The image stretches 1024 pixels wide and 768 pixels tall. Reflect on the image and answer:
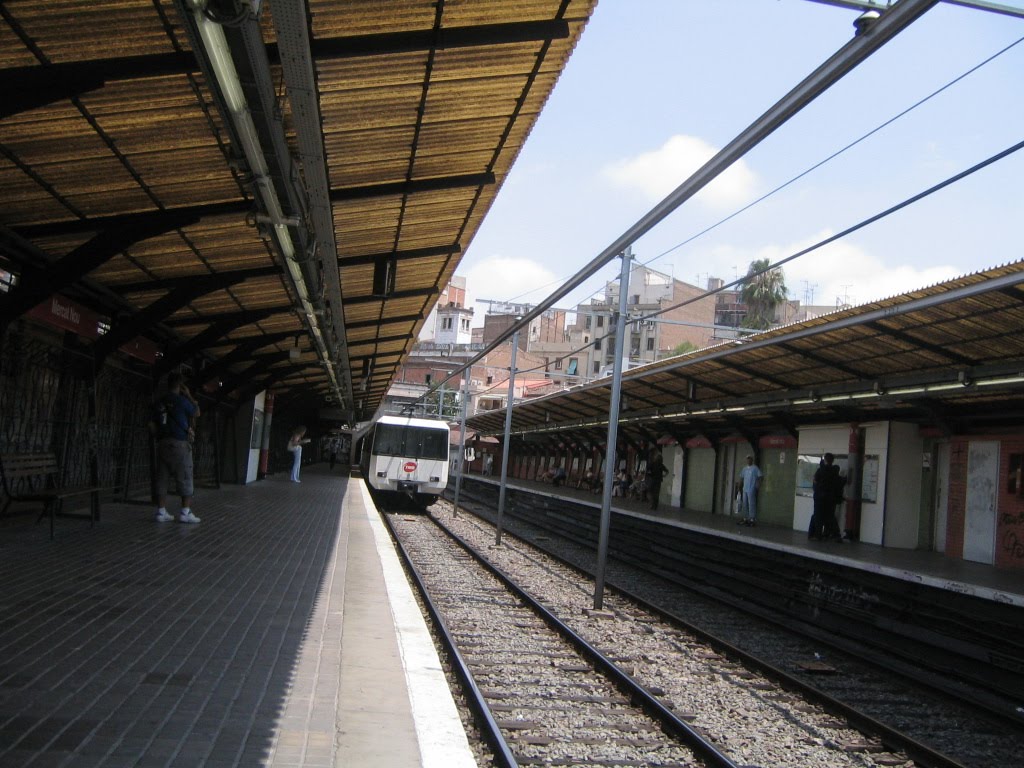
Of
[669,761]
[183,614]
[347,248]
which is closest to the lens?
[669,761]

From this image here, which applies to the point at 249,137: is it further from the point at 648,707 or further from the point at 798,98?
the point at 648,707

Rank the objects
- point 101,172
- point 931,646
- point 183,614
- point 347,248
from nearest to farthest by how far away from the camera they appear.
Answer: point 183,614 < point 101,172 < point 931,646 < point 347,248

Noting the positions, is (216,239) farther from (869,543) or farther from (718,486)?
(718,486)

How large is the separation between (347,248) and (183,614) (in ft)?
17.8

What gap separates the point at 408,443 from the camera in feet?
88.0

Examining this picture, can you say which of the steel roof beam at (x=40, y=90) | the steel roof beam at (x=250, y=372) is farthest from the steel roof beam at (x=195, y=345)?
the steel roof beam at (x=40, y=90)

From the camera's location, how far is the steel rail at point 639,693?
555 centimetres

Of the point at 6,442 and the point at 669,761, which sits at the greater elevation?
the point at 6,442

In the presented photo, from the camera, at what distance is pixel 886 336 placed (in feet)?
37.2

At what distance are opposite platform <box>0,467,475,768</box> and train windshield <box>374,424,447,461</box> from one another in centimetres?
1619

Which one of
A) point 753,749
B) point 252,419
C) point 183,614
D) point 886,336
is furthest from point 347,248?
point 252,419

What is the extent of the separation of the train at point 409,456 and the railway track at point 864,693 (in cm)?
1492

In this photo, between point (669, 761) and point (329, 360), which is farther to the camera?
point (329, 360)

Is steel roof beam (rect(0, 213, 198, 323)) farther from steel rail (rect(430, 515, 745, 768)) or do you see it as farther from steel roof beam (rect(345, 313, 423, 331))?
steel roof beam (rect(345, 313, 423, 331))
